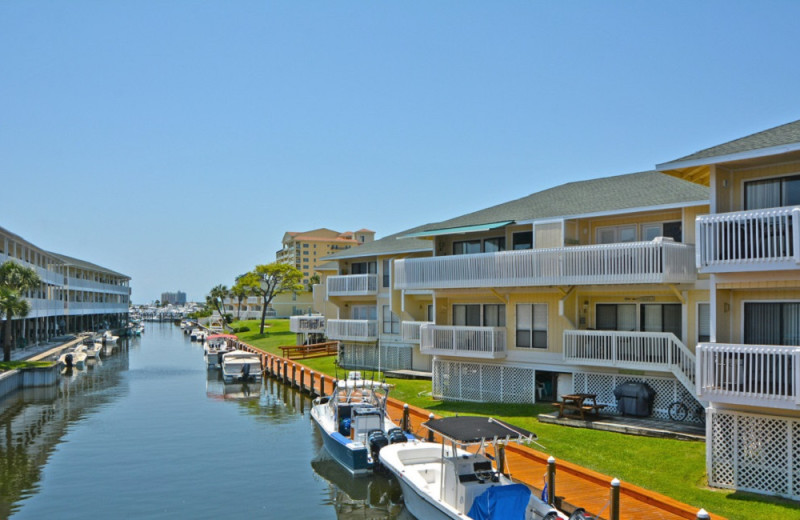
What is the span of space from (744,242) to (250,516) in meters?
14.5

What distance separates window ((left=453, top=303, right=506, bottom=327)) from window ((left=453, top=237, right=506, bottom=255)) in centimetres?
241

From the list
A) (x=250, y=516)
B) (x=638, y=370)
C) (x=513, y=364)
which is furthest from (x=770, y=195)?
(x=250, y=516)

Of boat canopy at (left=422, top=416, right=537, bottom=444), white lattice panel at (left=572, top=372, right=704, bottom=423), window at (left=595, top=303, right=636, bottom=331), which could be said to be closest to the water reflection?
boat canopy at (left=422, top=416, right=537, bottom=444)

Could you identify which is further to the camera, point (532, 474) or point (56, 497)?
point (56, 497)

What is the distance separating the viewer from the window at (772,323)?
1559cm

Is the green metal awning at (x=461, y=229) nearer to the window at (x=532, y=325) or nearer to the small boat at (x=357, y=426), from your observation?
the window at (x=532, y=325)

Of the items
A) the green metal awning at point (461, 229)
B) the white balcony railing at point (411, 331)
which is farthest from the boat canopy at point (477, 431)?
the white balcony railing at point (411, 331)

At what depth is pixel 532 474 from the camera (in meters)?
16.7

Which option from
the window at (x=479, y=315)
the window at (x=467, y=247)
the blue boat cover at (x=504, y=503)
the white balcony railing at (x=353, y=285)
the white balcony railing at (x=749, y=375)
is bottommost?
the blue boat cover at (x=504, y=503)

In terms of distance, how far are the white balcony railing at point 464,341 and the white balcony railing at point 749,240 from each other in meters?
11.6

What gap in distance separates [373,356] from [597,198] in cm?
2000

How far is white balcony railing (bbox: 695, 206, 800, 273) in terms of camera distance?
1421 centimetres

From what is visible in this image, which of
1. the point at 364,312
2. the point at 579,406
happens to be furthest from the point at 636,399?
the point at 364,312

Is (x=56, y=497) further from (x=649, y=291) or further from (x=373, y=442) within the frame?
(x=649, y=291)
